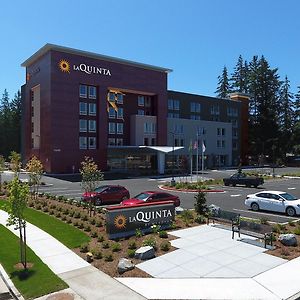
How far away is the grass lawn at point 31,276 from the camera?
11.2m

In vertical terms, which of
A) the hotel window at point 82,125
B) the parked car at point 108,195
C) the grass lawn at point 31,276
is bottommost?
the grass lawn at point 31,276

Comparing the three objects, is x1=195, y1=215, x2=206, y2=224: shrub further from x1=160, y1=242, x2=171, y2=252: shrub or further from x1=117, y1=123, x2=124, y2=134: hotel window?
x1=117, y1=123, x2=124, y2=134: hotel window

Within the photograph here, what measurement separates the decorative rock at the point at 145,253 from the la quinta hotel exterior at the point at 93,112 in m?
45.4

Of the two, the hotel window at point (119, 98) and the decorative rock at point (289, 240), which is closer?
the decorative rock at point (289, 240)

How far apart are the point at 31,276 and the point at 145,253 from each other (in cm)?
418

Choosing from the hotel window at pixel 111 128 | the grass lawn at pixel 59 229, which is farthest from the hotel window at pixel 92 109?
the grass lawn at pixel 59 229

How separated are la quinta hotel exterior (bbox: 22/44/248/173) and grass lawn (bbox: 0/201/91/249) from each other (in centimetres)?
3635

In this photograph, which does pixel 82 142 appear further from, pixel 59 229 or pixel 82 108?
pixel 59 229

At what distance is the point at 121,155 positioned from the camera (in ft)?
215

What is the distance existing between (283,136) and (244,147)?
12.0 metres

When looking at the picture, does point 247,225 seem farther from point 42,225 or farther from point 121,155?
point 121,155

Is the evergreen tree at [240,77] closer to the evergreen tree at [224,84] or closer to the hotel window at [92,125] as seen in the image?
the evergreen tree at [224,84]

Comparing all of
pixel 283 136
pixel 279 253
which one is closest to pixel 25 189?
pixel 279 253

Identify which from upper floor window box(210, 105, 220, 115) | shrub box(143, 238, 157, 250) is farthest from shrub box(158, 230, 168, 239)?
upper floor window box(210, 105, 220, 115)
